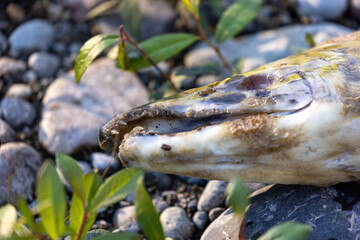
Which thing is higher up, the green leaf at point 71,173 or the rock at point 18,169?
the green leaf at point 71,173

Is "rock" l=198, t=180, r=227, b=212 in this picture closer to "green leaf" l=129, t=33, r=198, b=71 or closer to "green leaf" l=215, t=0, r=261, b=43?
"green leaf" l=129, t=33, r=198, b=71

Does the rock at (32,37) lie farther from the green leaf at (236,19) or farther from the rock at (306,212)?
the rock at (306,212)

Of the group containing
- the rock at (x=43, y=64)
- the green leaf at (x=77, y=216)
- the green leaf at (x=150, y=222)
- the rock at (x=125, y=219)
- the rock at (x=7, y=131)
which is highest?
the rock at (x=43, y=64)

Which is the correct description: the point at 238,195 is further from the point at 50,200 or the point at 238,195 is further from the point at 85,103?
the point at 85,103

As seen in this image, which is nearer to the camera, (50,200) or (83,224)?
(50,200)

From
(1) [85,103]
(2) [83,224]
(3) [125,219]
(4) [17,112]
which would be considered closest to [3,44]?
(4) [17,112]

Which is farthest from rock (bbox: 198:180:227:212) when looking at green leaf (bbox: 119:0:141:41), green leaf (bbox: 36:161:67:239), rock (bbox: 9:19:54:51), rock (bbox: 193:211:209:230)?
rock (bbox: 9:19:54:51)

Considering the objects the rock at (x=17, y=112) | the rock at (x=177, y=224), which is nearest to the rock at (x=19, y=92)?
the rock at (x=17, y=112)
